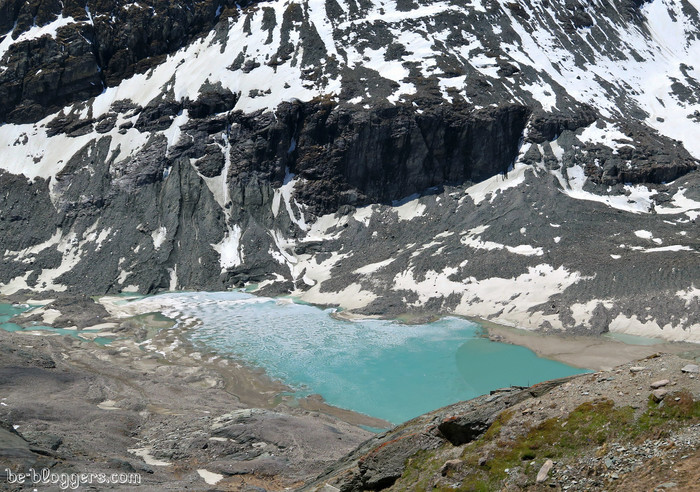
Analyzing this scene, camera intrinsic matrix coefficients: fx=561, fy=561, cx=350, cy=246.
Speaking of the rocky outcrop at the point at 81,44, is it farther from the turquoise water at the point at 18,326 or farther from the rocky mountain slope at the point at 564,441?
the rocky mountain slope at the point at 564,441

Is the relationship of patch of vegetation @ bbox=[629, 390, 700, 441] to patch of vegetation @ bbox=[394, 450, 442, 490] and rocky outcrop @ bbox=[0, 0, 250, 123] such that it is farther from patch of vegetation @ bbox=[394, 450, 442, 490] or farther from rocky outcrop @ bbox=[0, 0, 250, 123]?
rocky outcrop @ bbox=[0, 0, 250, 123]

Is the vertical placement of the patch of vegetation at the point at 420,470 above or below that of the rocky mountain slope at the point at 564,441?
below

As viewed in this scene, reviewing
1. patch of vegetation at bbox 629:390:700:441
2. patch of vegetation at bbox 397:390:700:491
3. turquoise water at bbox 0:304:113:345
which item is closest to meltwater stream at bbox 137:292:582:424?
turquoise water at bbox 0:304:113:345

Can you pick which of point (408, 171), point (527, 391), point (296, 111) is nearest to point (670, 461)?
point (527, 391)

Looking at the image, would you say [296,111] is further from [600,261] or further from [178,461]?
[178,461]

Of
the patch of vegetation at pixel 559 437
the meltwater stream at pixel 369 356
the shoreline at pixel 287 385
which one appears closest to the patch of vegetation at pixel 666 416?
the patch of vegetation at pixel 559 437

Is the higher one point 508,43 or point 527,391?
point 508,43

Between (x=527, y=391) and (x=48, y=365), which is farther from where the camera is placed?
(x=48, y=365)
